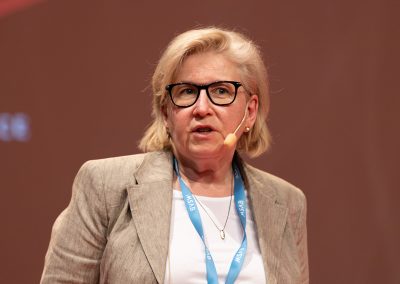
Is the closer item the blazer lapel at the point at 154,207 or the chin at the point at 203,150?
the blazer lapel at the point at 154,207

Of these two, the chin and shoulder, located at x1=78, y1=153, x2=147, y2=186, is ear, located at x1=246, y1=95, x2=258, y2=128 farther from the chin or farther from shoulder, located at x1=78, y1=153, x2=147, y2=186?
shoulder, located at x1=78, y1=153, x2=147, y2=186

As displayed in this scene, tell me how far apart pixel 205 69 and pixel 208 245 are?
514 millimetres

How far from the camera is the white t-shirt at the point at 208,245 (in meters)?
1.92

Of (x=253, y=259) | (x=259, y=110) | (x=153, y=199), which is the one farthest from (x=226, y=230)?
(x=259, y=110)

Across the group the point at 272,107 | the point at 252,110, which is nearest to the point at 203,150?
the point at 252,110

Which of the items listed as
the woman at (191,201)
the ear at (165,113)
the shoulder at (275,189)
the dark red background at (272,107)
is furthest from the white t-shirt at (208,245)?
the dark red background at (272,107)

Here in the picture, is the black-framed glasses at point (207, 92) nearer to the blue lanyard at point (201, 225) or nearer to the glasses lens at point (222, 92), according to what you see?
the glasses lens at point (222, 92)

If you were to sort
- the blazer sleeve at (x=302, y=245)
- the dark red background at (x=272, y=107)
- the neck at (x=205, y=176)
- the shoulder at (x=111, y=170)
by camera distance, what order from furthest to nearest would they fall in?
1. the dark red background at (x=272, y=107)
2. the blazer sleeve at (x=302, y=245)
3. the neck at (x=205, y=176)
4. the shoulder at (x=111, y=170)

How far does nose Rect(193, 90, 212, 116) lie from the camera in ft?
6.60

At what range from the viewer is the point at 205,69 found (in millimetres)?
2055

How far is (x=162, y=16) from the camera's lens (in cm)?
296

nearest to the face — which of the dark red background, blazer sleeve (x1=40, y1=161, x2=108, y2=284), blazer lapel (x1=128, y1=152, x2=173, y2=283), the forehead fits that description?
the forehead

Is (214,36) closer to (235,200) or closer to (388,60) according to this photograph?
(235,200)

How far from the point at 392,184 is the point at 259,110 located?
44.8 inches
